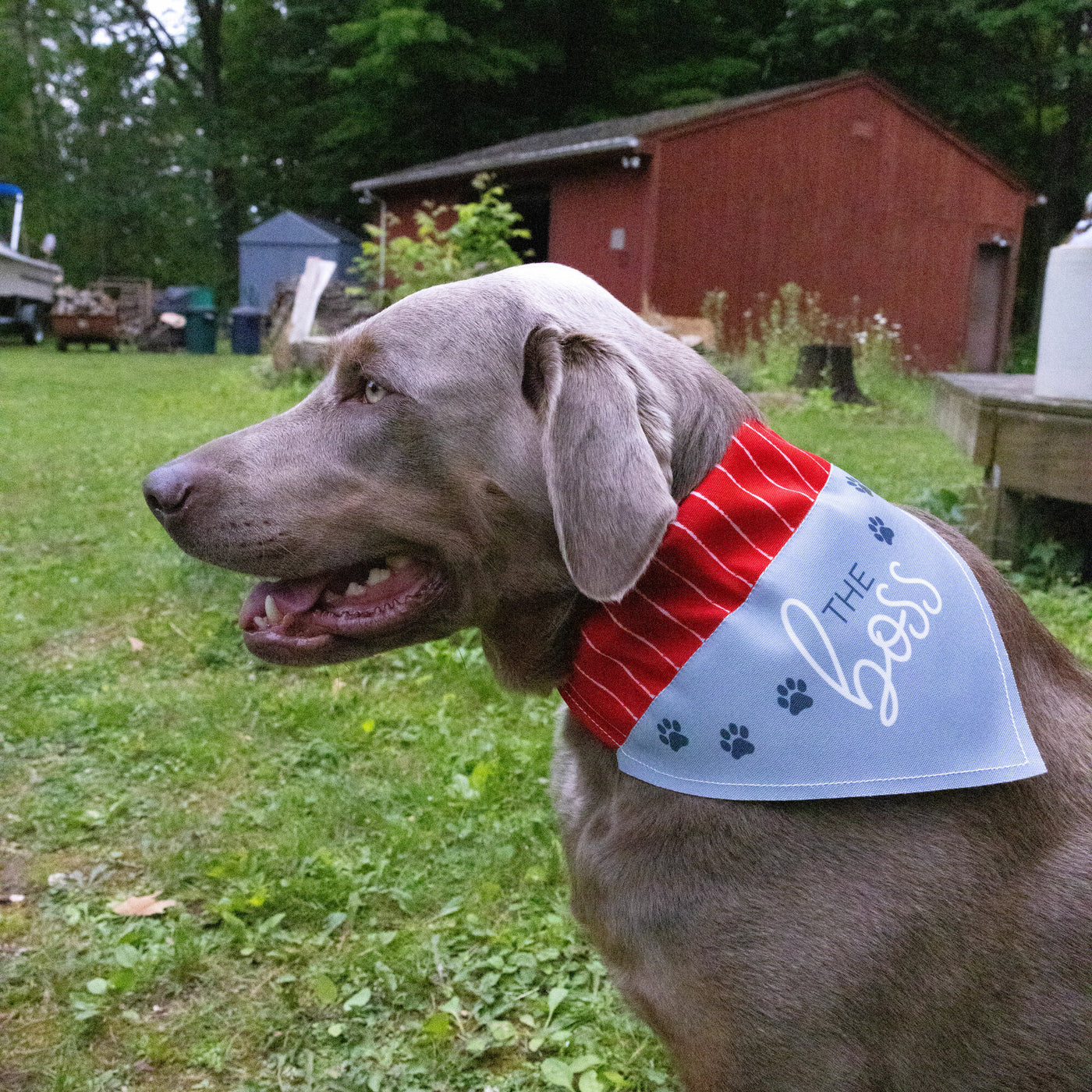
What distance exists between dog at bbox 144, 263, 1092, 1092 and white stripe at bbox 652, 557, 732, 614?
120mm

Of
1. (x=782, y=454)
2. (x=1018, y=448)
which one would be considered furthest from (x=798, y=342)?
(x=782, y=454)

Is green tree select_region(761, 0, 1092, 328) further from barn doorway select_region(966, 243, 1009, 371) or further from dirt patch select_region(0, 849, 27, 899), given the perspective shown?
dirt patch select_region(0, 849, 27, 899)

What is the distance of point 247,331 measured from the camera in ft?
70.7

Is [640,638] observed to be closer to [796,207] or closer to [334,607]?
[334,607]

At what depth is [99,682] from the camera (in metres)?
4.18

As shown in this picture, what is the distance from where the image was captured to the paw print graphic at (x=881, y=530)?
1.85 metres

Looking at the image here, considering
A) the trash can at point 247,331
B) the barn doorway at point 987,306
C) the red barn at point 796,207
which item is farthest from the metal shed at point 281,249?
the barn doorway at point 987,306

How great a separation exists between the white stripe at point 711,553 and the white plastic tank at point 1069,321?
2.73 m

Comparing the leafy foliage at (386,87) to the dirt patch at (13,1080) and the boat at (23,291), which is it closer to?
A: the boat at (23,291)

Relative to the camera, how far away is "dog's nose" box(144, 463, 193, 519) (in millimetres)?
2043

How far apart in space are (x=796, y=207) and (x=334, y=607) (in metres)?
16.2

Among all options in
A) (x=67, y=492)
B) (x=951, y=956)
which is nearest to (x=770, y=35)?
(x=67, y=492)

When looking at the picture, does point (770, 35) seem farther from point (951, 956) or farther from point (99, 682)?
point (951, 956)

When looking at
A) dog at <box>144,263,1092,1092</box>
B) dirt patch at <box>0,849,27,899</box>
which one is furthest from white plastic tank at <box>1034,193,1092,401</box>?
dirt patch at <box>0,849,27,899</box>
